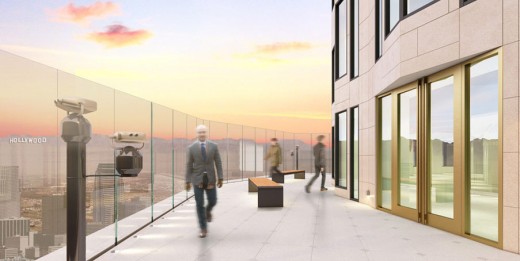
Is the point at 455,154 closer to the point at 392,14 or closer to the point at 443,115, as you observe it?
the point at 443,115

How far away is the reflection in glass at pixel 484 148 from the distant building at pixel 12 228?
6.01 m

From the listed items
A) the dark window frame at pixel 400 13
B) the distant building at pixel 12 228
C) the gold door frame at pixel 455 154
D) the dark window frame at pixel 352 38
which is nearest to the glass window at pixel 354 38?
the dark window frame at pixel 352 38

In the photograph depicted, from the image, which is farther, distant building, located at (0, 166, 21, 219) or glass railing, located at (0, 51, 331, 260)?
glass railing, located at (0, 51, 331, 260)

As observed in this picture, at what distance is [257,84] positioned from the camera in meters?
24.8

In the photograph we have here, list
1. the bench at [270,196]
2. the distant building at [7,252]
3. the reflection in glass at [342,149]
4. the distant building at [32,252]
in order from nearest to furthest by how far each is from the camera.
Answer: the distant building at [7,252], the distant building at [32,252], the bench at [270,196], the reflection in glass at [342,149]

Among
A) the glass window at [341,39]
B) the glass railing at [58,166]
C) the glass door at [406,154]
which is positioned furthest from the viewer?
the glass window at [341,39]

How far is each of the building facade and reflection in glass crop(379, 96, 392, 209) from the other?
24 mm

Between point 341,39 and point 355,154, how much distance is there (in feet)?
13.7

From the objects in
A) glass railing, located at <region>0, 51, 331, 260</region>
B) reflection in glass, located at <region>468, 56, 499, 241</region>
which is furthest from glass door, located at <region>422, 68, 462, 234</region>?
glass railing, located at <region>0, 51, 331, 260</region>

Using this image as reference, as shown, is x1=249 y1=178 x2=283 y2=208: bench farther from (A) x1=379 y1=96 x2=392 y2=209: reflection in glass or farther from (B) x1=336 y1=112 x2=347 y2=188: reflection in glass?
(B) x1=336 y1=112 x2=347 y2=188: reflection in glass

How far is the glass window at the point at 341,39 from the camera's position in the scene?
1299 centimetres

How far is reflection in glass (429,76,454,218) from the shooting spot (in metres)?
7.06

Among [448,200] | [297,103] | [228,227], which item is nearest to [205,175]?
[228,227]

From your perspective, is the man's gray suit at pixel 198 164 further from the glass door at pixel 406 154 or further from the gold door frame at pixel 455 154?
the glass door at pixel 406 154
